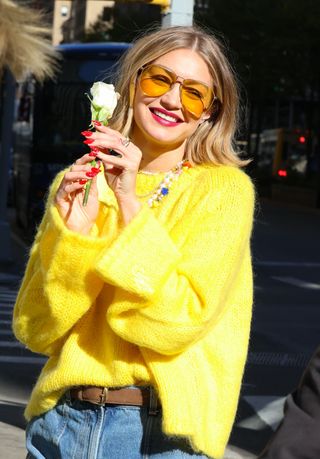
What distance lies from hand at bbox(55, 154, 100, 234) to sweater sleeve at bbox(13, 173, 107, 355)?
3 cm

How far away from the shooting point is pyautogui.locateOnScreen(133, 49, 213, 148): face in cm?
304

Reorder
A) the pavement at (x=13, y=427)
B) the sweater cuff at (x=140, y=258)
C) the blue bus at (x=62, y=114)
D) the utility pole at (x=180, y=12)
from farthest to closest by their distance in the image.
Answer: the blue bus at (x=62, y=114)
the utility pole at (x=180, y=12)
the pavement at (x=13, y=427)
the sweater cuff at (x=140, y=258)

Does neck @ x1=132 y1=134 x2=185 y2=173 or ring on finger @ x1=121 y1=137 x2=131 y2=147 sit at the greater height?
ring on finger @ x1=121 y1=137 x2=131 y2=147

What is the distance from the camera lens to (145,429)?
2.87 meters

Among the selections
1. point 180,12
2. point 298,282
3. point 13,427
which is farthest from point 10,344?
point 298,282

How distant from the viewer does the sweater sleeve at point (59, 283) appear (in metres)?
2.85

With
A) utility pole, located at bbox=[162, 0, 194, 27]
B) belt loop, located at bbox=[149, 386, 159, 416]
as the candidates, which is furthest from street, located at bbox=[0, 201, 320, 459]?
utility pole, located at bbox=[162, 0, 194, 27]

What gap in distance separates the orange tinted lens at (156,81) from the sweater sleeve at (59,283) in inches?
15.6

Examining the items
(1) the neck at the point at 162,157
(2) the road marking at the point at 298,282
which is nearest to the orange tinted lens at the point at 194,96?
(1) the neck at the point at 162,157

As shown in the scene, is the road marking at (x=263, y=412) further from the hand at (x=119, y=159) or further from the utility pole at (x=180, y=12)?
the hand at (x=119, y=159)

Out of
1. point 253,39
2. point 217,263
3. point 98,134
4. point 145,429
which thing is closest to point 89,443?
point 145,429

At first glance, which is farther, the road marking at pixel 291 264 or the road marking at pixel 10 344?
the road marking at pixel 291 264

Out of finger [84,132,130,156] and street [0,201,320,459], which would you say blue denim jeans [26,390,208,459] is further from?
street [0,201,320,459]

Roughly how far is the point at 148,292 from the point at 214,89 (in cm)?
65
